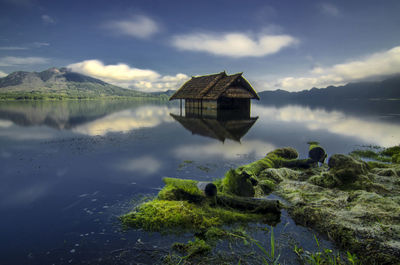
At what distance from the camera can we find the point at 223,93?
30.7 meters

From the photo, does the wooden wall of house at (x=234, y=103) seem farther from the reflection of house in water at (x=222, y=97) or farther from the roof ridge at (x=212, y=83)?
the roof ridge at (x=212, y=83)

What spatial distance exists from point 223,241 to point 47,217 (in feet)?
16.9

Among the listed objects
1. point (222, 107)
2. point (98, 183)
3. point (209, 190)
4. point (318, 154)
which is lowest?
point (98, 183)

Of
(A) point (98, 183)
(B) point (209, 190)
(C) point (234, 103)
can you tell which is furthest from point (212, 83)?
(B) point (209, 190)

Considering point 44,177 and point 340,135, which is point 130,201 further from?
point 340,135

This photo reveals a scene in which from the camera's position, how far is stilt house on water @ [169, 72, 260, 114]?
3156 centimetres

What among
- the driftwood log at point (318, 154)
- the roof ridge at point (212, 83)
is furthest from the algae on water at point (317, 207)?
the roof ridge at point (212, 83)

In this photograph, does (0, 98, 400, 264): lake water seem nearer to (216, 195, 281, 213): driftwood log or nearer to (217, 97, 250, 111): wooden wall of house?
(216, 195, 281, 213): driftwood log

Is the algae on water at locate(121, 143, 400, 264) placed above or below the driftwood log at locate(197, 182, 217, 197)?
below

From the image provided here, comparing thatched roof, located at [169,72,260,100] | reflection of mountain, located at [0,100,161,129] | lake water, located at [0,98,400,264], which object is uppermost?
thatched roof, located at [169,72,260,100]

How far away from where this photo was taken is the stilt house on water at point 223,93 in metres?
31.6

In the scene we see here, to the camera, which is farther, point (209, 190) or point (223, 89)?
point (223, 89)

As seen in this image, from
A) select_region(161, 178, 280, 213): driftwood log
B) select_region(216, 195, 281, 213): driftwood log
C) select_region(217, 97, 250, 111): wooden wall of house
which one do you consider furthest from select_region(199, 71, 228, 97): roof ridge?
select_region(216, 195, 281, 213): driftwood log

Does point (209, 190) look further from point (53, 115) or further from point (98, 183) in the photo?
point (53, 115)
